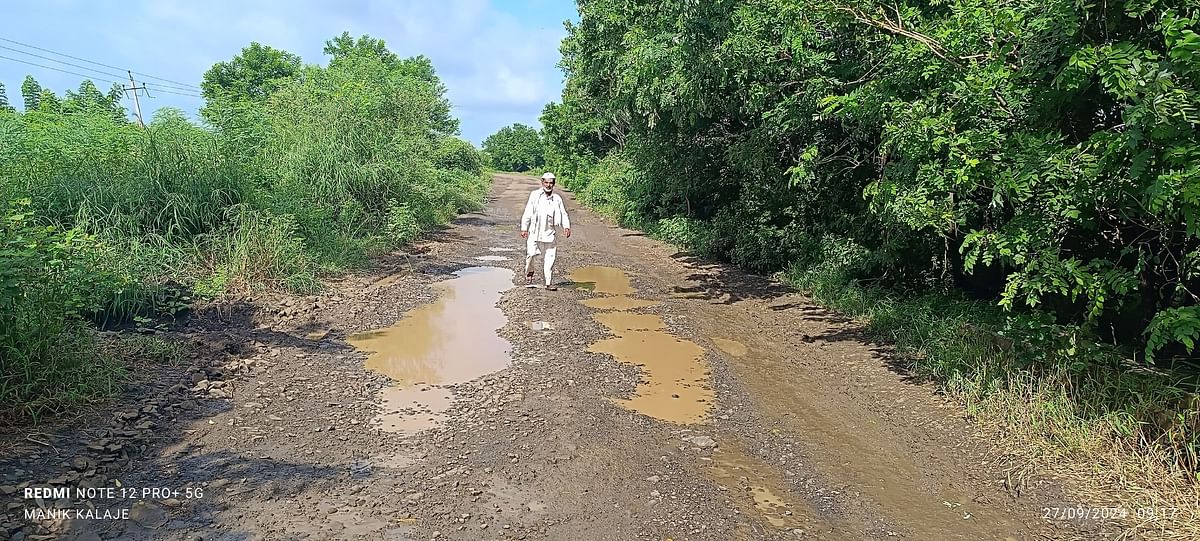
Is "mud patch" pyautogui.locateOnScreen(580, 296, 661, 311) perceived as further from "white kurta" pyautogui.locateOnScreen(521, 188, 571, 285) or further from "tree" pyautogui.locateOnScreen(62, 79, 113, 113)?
"tree" pyautogui.locateOnScreen(62, 79, 113, 113)

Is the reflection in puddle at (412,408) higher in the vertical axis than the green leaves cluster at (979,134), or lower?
lower


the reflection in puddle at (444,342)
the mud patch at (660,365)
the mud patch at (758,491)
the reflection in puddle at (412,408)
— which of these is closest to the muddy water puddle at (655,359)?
the mud patch at (660,365)

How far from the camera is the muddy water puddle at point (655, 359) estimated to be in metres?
5.65

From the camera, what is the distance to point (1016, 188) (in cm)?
453

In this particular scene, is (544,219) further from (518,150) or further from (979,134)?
(518,150)

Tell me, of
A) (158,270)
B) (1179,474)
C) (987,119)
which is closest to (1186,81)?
(987,119)

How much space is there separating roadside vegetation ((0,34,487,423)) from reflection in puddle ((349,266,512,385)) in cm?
184

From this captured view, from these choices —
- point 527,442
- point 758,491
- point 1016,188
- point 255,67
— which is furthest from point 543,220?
point 255,67

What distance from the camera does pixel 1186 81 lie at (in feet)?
11.8

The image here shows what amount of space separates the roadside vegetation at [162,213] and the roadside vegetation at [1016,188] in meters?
5.99

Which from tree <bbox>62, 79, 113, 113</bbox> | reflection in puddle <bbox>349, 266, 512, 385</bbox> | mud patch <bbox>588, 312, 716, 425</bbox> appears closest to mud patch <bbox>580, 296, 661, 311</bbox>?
mud patch <bbox>588, 312, 716, 425</bbox>

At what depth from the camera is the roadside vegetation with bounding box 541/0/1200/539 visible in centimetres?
389

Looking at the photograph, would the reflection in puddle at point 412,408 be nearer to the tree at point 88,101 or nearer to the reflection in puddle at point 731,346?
the reflection in puddle at point 731,346

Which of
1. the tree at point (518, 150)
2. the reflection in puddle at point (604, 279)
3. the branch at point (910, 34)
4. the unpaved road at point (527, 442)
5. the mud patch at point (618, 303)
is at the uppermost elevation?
the tree at point (518, 150)
